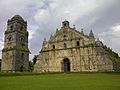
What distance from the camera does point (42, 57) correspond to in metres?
51.8

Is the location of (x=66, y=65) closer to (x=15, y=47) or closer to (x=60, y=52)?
(x=60, y=52)

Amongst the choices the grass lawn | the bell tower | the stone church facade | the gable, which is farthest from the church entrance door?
the grass lawn

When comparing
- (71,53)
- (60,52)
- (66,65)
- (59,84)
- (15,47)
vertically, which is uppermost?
(15,47)

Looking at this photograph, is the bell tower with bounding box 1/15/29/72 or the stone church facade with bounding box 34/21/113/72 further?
the bell tower with bounding box 1/15/29/72

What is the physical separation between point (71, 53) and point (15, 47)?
1506 centimetres

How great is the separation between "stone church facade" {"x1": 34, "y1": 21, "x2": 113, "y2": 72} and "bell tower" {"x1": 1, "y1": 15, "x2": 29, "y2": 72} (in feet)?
15.3

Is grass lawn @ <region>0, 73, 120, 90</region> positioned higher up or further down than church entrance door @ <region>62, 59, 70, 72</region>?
further down

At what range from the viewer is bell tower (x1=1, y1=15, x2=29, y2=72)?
50.1m

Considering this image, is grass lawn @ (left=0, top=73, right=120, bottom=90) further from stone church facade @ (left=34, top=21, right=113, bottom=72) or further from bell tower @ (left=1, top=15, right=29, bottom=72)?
bell tower @ (left=1, top=15, right=29, bottom=72)

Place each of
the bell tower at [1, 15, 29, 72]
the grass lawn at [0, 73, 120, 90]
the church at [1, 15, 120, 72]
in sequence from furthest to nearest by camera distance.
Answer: the bell tower at [1, 15, 29, 72]
the church at [1, 15, 120, 72]
the grass lawn at [0, 73, 120, 90]

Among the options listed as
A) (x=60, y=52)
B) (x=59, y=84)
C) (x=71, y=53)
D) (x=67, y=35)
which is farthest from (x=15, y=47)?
(x=59, y=84)

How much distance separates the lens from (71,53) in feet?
159

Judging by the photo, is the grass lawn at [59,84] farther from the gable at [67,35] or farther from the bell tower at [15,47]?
the bell tower at [15,47]

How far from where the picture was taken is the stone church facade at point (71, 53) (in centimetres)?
4481
